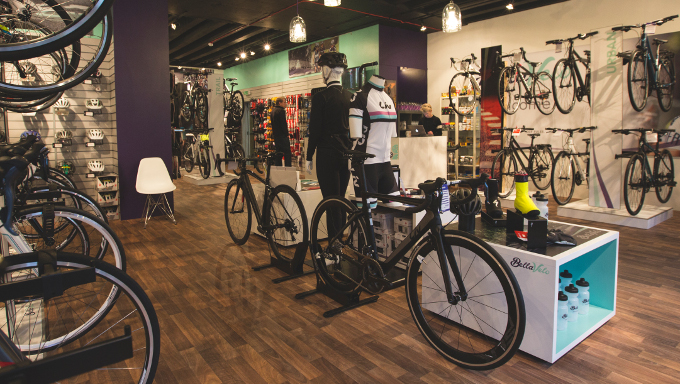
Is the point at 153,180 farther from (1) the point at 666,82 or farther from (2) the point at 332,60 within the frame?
(1) the point at 666,82

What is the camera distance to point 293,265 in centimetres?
365

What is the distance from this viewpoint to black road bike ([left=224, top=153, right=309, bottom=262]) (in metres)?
3.56

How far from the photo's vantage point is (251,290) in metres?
3.41

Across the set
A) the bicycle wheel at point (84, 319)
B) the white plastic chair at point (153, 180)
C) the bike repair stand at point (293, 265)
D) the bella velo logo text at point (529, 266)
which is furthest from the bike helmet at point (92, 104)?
the bella velo logo text at point (529, 266)

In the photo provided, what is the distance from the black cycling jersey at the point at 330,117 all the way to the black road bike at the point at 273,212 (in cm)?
41

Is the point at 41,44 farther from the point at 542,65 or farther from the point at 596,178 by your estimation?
the point at 542,65

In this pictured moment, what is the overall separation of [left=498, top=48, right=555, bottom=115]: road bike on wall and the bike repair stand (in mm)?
4739

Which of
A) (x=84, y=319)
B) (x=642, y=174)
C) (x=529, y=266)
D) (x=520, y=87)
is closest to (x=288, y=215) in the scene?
(x=84, y=319)

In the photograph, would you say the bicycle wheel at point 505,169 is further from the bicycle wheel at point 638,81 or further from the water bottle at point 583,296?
the water bottle at point 583,296

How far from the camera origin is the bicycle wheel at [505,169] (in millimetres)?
6898

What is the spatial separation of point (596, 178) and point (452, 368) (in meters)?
4.99

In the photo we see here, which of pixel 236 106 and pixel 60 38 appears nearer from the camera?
pixel 60 38

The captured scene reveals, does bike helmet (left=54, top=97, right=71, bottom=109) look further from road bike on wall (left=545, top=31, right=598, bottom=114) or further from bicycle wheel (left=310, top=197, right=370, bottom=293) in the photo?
road bike on wall (left=545, top=31, right=598, bottom=114)

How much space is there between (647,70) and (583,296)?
15.3 feet
